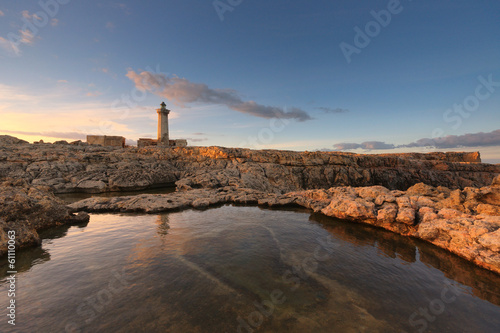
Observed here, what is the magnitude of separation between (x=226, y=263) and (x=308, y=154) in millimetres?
33792

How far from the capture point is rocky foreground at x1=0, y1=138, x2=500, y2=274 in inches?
356

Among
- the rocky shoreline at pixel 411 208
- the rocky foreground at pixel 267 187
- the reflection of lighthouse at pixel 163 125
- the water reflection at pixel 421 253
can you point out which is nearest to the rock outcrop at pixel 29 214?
the rocky foreground at pixel 267 187

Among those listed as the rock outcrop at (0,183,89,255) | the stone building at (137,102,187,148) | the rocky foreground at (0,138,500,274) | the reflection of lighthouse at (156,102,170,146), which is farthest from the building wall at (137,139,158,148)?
the rock outcrop at (0,183,89,255)

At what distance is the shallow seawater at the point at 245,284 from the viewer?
4.88m

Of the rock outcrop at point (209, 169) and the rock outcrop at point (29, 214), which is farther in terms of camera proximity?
the rock outcrop at point (209, 169)

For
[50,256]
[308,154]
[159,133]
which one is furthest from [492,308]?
[159,133]

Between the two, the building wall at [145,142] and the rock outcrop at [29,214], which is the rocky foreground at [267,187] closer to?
the rock outcrop at [29,214]

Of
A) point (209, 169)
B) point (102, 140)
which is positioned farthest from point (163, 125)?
point (209, 169)

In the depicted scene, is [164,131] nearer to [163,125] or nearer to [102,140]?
[163,125]

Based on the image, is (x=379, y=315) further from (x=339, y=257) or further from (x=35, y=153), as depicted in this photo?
(x=35, y=153)

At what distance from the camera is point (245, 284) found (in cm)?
642

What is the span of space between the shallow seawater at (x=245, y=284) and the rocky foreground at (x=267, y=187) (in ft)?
3.89

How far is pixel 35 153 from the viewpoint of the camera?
27156 millimetres

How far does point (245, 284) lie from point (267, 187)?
22.1 metres
